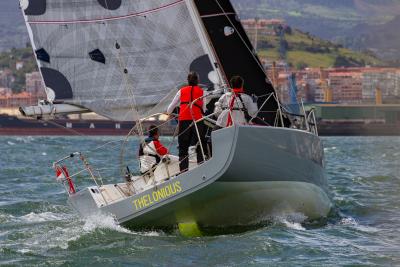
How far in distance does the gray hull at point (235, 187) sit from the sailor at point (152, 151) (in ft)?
2.69

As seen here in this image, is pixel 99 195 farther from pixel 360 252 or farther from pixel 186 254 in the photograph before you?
pixel 360 252

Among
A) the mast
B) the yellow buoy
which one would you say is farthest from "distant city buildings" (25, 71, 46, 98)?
the yellow buoy

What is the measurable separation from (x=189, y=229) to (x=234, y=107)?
50.4 inches

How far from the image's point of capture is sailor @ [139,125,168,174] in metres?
12.6

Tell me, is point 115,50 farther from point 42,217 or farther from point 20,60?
point 20,60

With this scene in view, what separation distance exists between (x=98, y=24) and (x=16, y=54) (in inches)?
6017

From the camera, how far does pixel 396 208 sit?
15.0 meters

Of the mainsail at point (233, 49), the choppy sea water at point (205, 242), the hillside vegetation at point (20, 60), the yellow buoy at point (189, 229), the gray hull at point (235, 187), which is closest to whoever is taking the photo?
the choppy sea water at point (205, 242)

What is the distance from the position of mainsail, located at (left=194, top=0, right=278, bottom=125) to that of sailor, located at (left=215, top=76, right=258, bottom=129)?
8.21ft

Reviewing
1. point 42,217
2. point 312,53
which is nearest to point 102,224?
point 42,217

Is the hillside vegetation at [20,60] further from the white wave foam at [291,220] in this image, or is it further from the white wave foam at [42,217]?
the white wave foam at [291,220]

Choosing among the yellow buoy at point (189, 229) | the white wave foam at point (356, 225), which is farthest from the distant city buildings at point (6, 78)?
the yellow buoy at point (189, 229)

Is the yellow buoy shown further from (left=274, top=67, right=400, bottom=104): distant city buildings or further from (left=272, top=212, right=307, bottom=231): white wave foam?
(left=274, top=67, right=400, bottom=104): distant city buildings

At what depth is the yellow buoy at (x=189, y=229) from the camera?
11.5 meters
